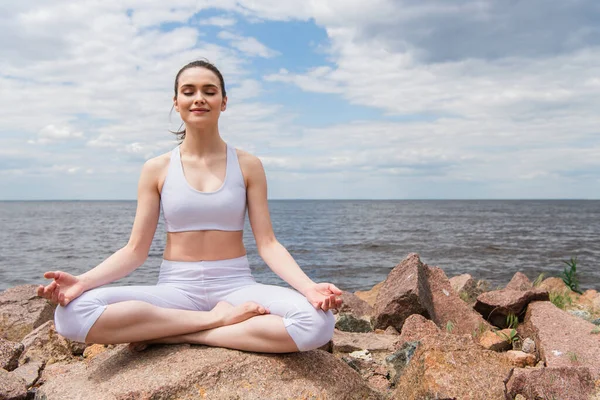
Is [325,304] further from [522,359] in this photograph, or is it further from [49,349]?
[49,349]

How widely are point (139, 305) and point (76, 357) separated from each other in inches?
87.3

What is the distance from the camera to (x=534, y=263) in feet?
67.8

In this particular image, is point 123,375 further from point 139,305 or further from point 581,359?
point 581,359

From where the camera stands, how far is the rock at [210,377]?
3.44m

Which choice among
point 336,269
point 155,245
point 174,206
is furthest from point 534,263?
point 174,206

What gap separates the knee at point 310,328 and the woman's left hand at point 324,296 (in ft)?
0.20

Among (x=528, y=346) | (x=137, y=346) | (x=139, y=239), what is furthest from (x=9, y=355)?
(x=528, y=346)

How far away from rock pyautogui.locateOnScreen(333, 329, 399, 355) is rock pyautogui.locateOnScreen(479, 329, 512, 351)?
885 mm

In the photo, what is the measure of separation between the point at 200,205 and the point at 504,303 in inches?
167

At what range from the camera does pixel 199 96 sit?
13.1 ft

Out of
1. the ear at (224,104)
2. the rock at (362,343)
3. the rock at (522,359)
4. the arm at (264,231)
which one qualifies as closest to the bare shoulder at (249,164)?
the arm at (264,231)

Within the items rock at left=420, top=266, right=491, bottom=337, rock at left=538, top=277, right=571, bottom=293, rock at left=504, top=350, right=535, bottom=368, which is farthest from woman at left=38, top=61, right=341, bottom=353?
rock at left=538, top=277, right=571, bottom=293

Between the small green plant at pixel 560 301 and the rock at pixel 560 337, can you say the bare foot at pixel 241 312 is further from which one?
the small green plant at pixel 560 301

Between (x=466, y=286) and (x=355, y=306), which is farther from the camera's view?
(x=466, y=286)
